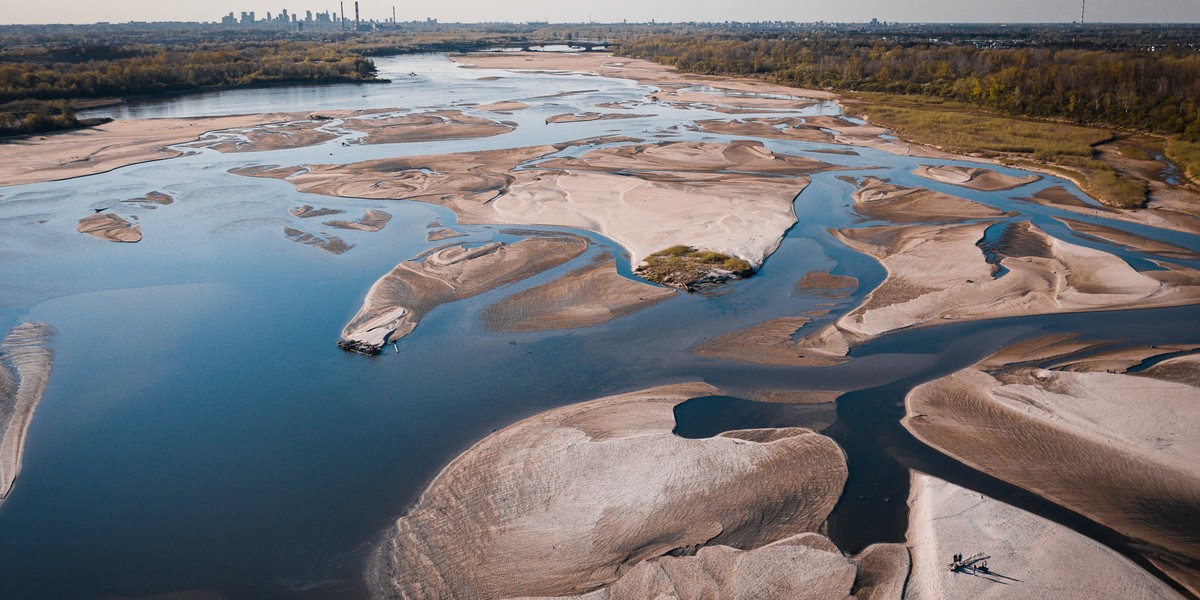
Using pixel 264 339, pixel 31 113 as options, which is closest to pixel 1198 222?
pixel 264 339

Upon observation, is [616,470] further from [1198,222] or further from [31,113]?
[31,113]

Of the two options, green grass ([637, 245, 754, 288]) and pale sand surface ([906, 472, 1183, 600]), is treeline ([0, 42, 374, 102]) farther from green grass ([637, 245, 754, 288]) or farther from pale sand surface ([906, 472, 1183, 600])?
pale sand surface ([906, 472, 1183, 600])

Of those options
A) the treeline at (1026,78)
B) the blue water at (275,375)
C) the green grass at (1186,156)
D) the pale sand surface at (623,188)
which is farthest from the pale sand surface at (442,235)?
the treeline at (1026,78)

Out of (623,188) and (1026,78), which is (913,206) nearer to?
(623,188)

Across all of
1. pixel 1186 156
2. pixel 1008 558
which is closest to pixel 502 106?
pixel 1186 156

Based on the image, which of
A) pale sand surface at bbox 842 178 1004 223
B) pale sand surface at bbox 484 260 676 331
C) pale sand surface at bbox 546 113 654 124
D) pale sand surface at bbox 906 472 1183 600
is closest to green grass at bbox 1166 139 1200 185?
pale sand surface at bbox 842 178 1004 223
